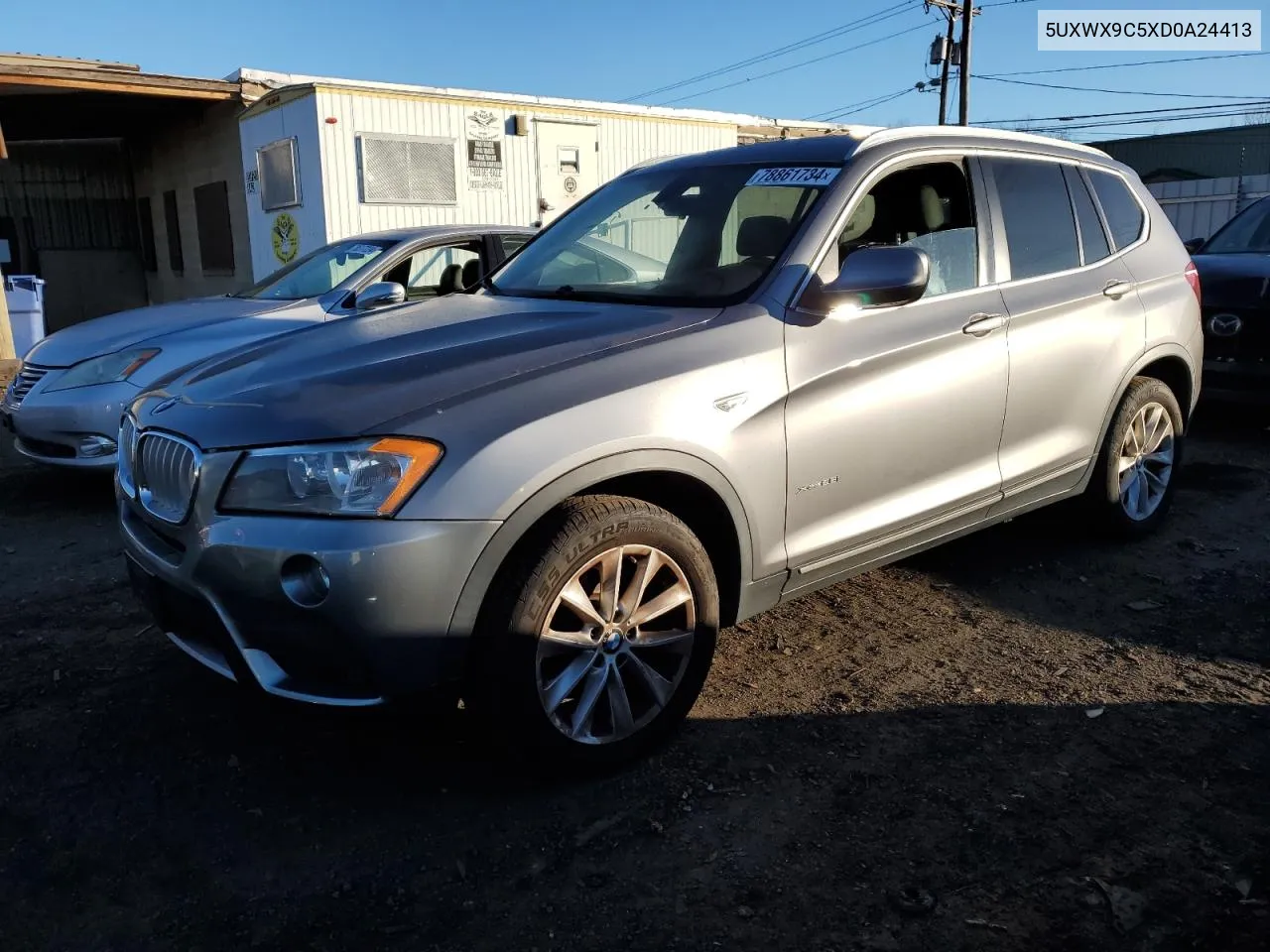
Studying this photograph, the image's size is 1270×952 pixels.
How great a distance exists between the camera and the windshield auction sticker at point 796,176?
3.37 m

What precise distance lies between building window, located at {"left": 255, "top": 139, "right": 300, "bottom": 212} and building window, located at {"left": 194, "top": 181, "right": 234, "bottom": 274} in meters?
2.14

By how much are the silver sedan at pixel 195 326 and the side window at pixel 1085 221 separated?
3.02 meters

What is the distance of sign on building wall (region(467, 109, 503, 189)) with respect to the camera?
1205cm

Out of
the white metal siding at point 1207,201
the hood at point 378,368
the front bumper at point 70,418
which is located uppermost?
the white metal siding at point 1207,201

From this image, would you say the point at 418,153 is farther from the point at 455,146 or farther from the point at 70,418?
the point at 70,418

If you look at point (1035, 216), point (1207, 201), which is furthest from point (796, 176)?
point (1207, 201)

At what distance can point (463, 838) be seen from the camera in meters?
2.55

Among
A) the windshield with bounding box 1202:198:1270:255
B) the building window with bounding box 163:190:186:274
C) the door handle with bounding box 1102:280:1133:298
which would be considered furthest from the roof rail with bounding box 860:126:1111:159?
the building window with bounding box 163:190:186:274

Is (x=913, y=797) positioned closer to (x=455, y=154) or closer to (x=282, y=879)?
(x=282, y=879)

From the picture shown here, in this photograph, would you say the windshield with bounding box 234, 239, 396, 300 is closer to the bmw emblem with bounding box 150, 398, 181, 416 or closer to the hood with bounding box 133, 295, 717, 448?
the hood with bounding box 133, 295, 717, 448

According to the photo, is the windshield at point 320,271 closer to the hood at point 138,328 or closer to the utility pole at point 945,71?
the hood at point 138,328

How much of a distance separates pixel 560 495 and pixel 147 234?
18253 millimetres

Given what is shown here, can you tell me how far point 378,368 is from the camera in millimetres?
2736

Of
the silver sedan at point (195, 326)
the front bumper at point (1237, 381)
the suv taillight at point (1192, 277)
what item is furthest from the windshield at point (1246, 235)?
the silver sedan at point (195, 326)
